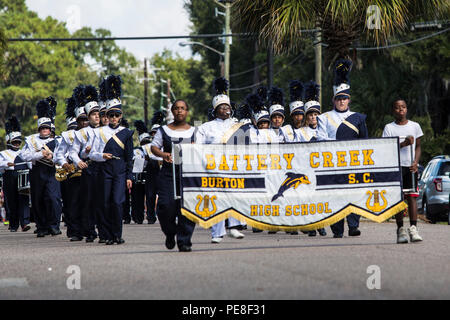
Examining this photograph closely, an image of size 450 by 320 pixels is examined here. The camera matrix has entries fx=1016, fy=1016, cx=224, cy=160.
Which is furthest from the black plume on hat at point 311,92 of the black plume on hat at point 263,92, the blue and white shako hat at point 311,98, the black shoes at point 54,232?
the black shoes at point 54,232

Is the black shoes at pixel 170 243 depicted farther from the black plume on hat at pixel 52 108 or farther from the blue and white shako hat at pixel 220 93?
the black plume on hat at pixel 52 108

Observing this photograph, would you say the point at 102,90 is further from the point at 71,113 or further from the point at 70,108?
the point at 70,108

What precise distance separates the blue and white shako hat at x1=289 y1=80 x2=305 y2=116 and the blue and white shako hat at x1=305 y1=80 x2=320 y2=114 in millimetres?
103

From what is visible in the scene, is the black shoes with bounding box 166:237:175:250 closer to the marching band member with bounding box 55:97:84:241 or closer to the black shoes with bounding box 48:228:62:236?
the marching band member with bounding box 55:97:84:241

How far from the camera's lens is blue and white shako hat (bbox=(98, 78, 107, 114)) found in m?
15.9

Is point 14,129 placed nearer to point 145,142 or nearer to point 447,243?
point 145,142

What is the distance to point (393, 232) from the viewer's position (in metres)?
17.2

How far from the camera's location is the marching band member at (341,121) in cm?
1502

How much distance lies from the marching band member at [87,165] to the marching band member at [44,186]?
155cm

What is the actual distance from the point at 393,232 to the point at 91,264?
285 inches

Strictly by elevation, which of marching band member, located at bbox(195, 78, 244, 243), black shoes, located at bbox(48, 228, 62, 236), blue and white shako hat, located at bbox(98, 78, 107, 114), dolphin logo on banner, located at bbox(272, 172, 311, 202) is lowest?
black shoes, located at bbox(48, 228, 62, 236)

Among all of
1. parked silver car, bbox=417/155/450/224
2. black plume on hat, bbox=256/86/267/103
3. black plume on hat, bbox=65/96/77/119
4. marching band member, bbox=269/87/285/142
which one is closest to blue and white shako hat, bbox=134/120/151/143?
black plume on hat, bbox=65/96/77/119

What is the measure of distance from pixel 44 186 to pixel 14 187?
12.0 feet
